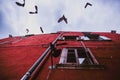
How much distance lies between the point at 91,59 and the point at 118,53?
1.60 m

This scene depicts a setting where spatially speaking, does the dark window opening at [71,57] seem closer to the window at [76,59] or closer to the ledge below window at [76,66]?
the window at [76,59]

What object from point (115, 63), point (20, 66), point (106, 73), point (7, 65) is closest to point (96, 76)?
point (106, 73)

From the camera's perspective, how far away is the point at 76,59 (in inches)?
310

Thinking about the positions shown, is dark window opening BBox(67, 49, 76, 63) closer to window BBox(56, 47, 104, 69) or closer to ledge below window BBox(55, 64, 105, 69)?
window BBox(56, 47, 104, 69)

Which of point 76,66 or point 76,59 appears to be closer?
point 76,66

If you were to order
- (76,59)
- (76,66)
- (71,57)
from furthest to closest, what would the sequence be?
(71,57) < (76,59) < (76,66)

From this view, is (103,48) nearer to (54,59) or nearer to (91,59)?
(91,59)

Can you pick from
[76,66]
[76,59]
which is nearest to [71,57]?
[76,59]

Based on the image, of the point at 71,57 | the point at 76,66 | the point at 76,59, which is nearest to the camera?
the point at 76,66

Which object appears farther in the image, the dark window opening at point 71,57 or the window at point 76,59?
the dark window opening at point 71,57

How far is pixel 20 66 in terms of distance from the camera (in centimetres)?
710

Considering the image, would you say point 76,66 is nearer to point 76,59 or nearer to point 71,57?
point 76,59

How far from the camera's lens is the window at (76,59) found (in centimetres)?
668

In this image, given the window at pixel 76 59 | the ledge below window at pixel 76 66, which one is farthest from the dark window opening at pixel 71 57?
the ledge below window at pixel 76 66
